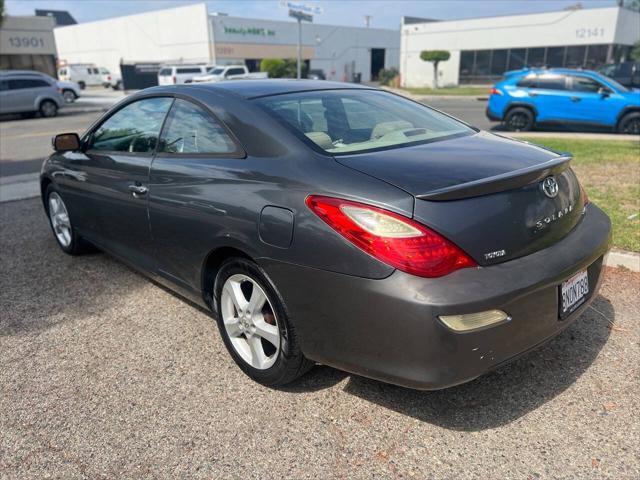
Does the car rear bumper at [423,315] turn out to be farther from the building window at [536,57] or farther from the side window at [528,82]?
the building window at [536,57]

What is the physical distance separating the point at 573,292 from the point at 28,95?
22298 millimetres

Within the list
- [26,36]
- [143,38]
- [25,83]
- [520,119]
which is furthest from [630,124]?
[143,38]

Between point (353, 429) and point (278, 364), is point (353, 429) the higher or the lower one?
the lower one

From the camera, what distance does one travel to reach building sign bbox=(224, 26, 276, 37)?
155 feet

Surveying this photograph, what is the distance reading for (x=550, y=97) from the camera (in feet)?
42.6

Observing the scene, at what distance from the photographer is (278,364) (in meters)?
2.76

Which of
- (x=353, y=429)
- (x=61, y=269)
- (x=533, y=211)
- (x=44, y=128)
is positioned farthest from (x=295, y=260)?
(x=44, y=128)

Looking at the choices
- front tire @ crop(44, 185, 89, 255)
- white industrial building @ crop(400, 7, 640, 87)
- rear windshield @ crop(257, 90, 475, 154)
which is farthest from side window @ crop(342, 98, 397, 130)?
white industrial building @ crop(400, 7, 640, 87)

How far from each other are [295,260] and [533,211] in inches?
43.9

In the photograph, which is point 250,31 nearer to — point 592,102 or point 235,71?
point 235,71

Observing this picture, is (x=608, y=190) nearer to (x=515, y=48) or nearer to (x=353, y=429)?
(x=353, y=429)

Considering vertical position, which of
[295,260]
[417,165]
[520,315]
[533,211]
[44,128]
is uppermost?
[417,165]

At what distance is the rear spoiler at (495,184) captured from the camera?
225 centimetres

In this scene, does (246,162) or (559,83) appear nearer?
(246,162)
